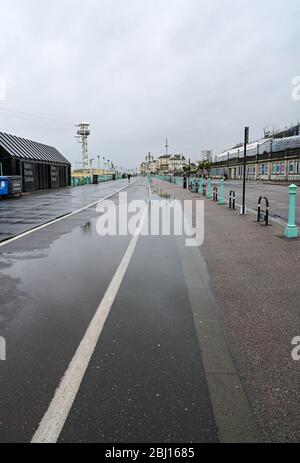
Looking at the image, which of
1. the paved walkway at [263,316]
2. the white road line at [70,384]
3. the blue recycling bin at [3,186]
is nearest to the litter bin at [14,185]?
the blue recycling bin at [3,186]

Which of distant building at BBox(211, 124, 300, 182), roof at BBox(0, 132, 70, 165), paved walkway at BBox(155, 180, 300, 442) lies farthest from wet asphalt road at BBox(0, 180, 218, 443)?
distant building at BBox(211, 124, 300, 182)

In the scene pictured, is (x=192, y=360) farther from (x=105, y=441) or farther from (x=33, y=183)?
(x=33, y=183)

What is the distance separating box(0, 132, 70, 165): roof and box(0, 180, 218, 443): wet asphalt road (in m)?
24.9

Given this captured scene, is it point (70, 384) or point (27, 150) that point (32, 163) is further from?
point (70, 384)

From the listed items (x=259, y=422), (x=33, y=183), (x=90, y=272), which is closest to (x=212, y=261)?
(x=90, y=272)

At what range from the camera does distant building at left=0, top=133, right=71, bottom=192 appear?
28.2 meters

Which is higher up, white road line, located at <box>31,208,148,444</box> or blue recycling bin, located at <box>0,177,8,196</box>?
blue recycling bin, located at <box>0,177,8,196</box>

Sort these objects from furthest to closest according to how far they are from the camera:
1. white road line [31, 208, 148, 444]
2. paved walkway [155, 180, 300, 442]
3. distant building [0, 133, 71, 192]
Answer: distant building [0, 133, 71, 192], paved walkway [155, 180, 300, 442], white road line [31, 208, 148, 444]

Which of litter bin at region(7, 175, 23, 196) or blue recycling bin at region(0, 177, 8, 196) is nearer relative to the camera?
blue recycling bin at region(0, 177, 8, 196)

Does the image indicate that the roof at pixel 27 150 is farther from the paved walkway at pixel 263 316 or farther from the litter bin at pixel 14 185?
the paved walkway at pixel 263 316

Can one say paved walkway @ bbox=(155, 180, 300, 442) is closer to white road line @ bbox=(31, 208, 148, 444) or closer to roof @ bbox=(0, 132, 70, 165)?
white road line @ bbox=(31, 208, 148, 444)

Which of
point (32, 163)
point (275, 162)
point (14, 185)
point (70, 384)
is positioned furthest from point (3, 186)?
point (275, 162)

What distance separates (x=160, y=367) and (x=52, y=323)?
1.57 meters

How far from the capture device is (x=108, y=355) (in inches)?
136
